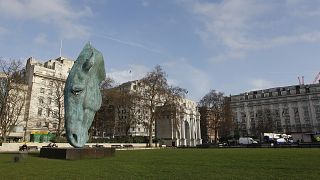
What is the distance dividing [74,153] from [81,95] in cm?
426

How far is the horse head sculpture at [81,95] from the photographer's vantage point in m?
21.9

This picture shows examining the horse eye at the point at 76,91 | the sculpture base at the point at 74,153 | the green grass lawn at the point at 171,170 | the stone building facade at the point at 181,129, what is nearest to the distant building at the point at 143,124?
the stone building facade at the point at 181,129

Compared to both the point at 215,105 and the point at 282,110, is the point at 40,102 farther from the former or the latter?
the point at 282,110

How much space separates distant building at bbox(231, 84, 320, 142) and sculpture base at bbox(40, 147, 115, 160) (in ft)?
Answer: 280

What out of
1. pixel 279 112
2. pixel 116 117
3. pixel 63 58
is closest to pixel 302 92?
pixel 279 112

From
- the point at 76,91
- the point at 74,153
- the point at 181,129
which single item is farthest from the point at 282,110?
the point at 74,153

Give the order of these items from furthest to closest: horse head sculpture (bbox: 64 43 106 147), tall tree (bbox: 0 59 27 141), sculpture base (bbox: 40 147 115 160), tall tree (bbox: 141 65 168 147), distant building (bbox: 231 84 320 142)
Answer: distant building (bbox: 231 84 320 142) < tall tree (bbox: 141 65 168 147) < tall tree (bbox: 0 59 27 141) < horse head sculpture (bbox: 64 43 106 147) < sculpture base (bbox: 40 147 115 160)

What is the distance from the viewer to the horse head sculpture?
864 inches

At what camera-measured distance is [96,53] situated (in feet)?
77.9

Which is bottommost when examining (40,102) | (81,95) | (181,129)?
(81,95)

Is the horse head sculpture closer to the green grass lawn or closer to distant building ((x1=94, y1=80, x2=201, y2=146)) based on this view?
the green grass lawn

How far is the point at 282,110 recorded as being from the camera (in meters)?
116

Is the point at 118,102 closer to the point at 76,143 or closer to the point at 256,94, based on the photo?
the point at 76,143

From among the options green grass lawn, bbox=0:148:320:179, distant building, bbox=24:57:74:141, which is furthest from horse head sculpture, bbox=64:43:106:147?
distant building, bbox=24:57:74:141
